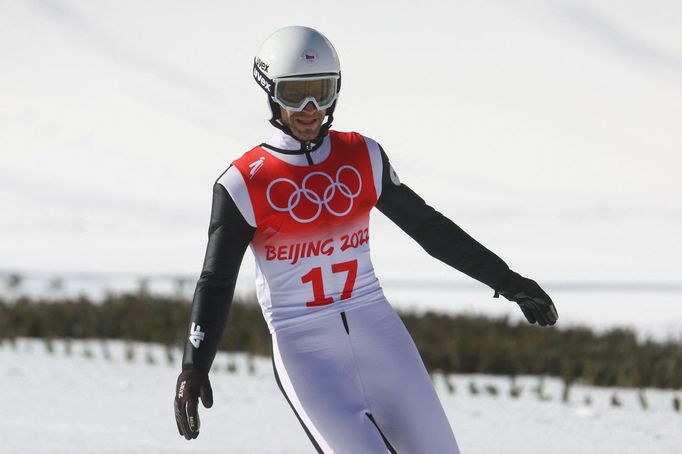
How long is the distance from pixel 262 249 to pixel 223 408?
4933 millimetres

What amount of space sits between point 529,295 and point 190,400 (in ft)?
4.76

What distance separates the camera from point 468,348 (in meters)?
11.2

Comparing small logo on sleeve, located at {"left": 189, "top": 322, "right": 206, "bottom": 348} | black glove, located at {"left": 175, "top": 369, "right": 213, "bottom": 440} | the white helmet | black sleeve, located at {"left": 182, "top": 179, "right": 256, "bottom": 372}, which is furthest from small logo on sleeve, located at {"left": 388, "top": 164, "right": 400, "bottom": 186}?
black glove, located at {"left": 175, "top": 369, "right": 213, "bottom": 440}

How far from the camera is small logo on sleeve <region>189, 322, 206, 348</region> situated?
153 inches

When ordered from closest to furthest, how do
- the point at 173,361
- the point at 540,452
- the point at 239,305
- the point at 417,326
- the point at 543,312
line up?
the point at 543,312, the point at 540,452, the point at 173,361, the point at 417,326, the point at 239,305

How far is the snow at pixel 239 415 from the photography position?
7.45 meters

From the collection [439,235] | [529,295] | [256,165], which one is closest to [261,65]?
[256,165]

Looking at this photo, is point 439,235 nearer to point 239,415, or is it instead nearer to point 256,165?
point 256,165

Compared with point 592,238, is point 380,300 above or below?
below

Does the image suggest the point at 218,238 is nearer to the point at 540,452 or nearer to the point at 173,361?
the point at 540,452

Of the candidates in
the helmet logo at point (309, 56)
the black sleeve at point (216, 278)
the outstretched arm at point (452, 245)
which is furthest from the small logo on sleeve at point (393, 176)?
the black sleeve at point (216, 278)

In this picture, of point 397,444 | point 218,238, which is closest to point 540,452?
point 397,444

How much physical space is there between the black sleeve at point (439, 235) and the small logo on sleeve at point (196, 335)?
33.5 inches

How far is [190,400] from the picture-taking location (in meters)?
3.77
